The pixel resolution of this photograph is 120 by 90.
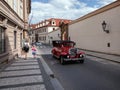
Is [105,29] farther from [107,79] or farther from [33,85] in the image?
[33,85]

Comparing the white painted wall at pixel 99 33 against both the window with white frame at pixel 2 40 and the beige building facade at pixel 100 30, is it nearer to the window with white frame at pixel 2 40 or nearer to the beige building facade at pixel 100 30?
the beige building facade at pixel 100 30

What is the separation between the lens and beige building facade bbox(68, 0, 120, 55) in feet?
46.5

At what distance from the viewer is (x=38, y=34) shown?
83.1 metres

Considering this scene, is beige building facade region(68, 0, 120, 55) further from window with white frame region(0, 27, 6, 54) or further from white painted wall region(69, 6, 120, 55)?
window with white frame region(0, 27, 6, 54)

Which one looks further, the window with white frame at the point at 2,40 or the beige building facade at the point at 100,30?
the beige building facade at the point at 100,30

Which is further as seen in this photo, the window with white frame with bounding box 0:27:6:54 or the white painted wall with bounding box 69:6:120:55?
the white painted wall with bounding box 69:6:120:55

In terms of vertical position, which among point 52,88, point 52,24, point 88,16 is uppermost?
point 52,24

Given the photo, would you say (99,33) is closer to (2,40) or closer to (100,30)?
(100,30)

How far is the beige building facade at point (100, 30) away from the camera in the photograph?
558 inches

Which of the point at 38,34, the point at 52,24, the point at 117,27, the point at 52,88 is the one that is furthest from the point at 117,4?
the point at 38,34

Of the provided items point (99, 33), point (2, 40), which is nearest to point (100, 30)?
point (99, 33)

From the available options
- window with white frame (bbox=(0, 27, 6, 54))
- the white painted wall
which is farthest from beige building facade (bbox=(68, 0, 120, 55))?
window with white frame (bbox=(0, 27, 6, 54))

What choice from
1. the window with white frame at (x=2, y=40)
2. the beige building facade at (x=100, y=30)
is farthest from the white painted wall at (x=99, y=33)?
the window with white frame at (x=2, y=40)

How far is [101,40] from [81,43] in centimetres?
654
